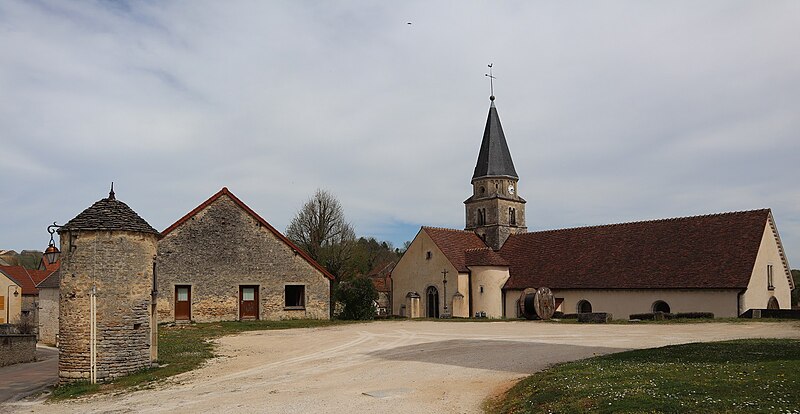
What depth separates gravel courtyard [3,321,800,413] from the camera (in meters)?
11.6

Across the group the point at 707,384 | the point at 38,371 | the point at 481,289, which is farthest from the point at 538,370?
the point at 481,289

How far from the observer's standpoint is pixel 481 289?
4106 centimetres

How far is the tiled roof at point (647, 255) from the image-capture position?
32.0 meters

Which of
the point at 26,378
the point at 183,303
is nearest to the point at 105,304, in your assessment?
the point at 26,378

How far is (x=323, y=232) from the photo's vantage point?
51938 mm

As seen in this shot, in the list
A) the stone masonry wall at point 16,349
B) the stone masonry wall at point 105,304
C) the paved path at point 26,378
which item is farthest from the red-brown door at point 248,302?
the stone masonry wall at point 105,304

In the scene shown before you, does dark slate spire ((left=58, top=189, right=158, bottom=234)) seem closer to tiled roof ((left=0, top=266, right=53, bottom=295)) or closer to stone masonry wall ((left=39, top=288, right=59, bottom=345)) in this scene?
stone masonry wall ((left=39, top=288, right=59, bottom=345))

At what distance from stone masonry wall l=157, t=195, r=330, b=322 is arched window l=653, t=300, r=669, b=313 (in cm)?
1710

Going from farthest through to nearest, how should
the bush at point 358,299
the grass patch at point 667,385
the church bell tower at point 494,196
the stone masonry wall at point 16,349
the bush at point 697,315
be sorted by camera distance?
the church bell tower at point 494,196 < the bush at point 358,299 < the bush at point 697,315 < the stone masonry wall at point 16,349 < the grass patch at point 667,385

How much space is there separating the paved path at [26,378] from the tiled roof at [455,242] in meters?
23.8

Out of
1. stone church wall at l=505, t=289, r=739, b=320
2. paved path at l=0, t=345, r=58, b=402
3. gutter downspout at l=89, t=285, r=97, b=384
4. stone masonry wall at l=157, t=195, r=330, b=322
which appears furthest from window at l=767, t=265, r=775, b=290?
paved path at l=0, t=345, r=58, b=402

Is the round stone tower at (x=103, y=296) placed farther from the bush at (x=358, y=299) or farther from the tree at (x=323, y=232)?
the tree at (x=323, y=232)

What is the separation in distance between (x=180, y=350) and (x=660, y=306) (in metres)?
24.4

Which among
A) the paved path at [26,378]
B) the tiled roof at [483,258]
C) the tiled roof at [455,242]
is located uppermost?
the tiled roof at [455,242]
